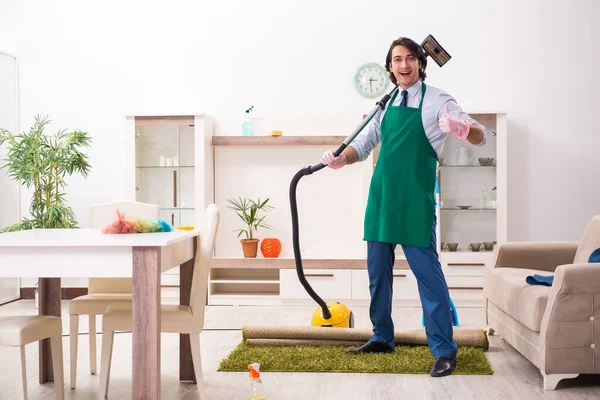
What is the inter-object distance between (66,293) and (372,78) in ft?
10.7

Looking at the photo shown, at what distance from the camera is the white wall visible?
5.98 m

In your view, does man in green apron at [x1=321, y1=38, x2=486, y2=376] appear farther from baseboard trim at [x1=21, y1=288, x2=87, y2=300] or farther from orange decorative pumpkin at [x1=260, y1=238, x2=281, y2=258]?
baseboard trim at [x1=21, y1=288, x2=87, y2=300]

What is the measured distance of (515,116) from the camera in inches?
236

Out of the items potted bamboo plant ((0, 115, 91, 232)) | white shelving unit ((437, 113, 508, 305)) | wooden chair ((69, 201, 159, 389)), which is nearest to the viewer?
wooden chair ((69, 201, 159, 389))

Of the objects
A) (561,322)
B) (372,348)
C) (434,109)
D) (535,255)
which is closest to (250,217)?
(372,348)

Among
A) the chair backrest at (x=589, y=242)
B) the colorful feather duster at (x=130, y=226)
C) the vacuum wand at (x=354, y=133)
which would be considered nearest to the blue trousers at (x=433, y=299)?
the vacuum wand at (x=354, y=133)

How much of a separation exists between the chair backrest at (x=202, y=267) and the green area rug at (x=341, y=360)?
2.51 ft

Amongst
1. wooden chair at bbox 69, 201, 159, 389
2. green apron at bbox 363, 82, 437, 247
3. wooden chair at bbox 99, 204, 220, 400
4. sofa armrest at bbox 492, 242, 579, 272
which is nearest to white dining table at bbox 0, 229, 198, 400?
wooden chair at bbox 99, 204, 220, 400

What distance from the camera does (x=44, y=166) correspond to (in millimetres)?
5543

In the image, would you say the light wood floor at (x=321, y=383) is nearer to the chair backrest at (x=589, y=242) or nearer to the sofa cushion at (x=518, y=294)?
the sofa cushion at (x=518, y=294)

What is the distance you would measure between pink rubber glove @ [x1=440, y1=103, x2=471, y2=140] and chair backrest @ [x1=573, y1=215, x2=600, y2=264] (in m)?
1.10

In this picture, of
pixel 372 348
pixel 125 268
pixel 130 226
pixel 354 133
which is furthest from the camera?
pixel 372 348

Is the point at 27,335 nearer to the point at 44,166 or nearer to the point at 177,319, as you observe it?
the point at 177,319

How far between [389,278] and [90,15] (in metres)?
3.99
